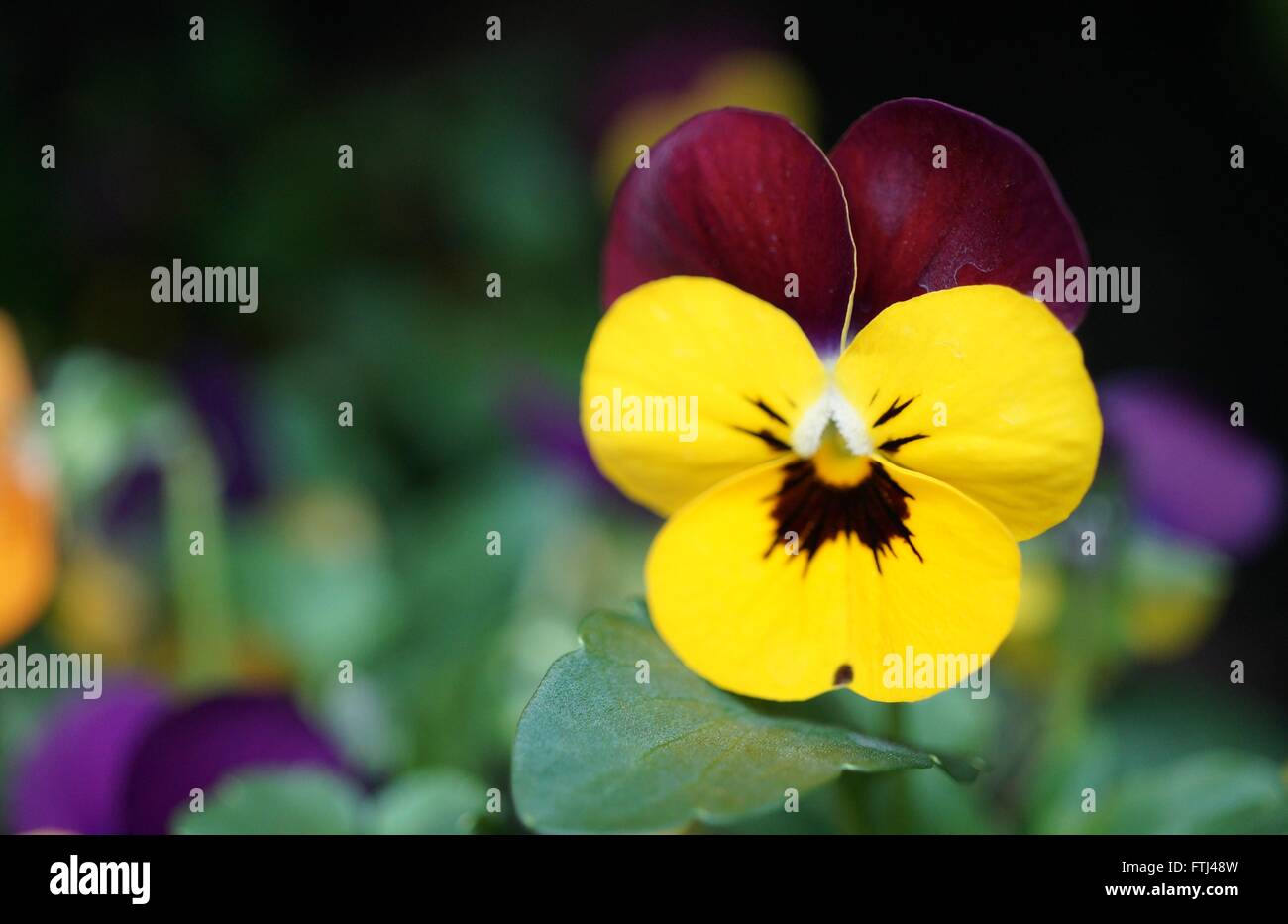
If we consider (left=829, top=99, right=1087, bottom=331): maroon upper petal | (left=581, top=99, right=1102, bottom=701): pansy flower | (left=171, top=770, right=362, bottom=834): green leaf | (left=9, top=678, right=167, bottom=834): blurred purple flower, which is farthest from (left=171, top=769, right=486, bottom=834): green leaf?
(left=829, top=99, right=1087, bottom=331): maroon upper petal

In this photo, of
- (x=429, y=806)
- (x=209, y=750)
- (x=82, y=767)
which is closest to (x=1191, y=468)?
(x=429, y=806)

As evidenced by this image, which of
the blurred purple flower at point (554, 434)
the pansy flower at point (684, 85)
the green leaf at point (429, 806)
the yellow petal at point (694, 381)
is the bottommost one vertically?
the green leaf at point (429, 806)

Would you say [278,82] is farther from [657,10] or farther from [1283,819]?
[1283,819]

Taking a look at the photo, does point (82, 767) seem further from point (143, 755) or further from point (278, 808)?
point (278, 808)

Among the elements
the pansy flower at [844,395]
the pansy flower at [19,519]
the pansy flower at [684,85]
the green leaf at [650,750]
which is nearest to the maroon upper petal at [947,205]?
the pansy flower at [844,395]

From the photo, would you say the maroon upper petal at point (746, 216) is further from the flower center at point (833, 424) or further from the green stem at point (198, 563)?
the green stem at point (198, 563)

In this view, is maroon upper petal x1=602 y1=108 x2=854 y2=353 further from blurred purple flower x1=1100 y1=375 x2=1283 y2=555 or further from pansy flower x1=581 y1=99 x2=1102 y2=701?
blurred purple flower x1=1100 y1=375 x2=1283 y2=555
